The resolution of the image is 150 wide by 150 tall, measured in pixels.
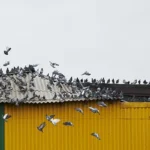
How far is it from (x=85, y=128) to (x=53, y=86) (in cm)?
173

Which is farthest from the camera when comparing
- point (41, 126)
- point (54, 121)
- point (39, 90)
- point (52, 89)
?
point (52, 89)

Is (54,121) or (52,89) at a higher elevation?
(52,89)

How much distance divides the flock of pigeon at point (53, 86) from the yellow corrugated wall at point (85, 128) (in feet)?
0.84

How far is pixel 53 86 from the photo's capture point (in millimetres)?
11422

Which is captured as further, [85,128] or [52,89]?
[52,89]

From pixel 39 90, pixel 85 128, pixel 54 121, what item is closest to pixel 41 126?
pixel 54 121

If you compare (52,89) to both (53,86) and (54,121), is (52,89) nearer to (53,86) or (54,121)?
(53,86)

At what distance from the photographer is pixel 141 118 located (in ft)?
36.7

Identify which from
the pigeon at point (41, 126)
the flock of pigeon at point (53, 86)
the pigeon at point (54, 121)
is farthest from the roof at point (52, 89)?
the pigeon at point (41, 126)

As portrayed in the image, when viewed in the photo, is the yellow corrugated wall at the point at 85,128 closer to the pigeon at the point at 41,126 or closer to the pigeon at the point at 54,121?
the pigeon at the point at 41,126

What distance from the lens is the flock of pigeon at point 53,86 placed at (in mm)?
10719

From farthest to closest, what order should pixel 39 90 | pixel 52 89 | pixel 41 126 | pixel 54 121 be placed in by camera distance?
pixel 52 89
pixel 39 90
pixel 41 126
pixel 54 121

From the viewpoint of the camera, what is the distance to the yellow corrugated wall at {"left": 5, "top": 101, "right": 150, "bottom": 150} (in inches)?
435

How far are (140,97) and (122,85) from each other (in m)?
0.74
